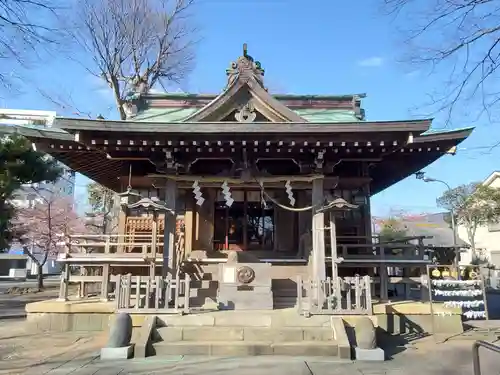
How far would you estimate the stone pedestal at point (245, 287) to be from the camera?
10.1 m

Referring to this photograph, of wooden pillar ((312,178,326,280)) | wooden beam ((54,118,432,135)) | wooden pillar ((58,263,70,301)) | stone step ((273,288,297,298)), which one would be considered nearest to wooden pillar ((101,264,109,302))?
wooden pillar ((58,263,70,301))

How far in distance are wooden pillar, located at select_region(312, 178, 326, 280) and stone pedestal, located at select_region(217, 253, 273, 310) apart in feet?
4.03

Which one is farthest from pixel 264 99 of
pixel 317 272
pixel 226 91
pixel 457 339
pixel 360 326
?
pixel 457 339

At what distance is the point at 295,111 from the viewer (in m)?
14.3

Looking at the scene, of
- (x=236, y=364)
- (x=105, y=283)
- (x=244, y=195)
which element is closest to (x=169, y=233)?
(x=105, y=283)

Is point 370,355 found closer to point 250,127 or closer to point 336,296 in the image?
point 336,296

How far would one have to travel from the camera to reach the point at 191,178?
425 inches

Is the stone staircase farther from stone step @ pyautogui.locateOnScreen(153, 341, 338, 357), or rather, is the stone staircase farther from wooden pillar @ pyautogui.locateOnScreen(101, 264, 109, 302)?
wooden pillar @ pyautogui.locateOnScreen(101, 264, 109, 302)

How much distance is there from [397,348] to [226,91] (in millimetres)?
7722

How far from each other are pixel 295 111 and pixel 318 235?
18.3 feet

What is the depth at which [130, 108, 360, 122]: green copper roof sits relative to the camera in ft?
45.7

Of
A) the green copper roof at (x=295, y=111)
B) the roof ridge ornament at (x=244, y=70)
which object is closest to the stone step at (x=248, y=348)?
the roof ridge ornament at (x=244, y=70)

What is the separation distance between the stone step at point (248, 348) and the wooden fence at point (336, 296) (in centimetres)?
106

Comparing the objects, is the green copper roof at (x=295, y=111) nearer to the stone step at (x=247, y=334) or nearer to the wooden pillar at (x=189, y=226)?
the wooden pillar at (x=189, y=226)
